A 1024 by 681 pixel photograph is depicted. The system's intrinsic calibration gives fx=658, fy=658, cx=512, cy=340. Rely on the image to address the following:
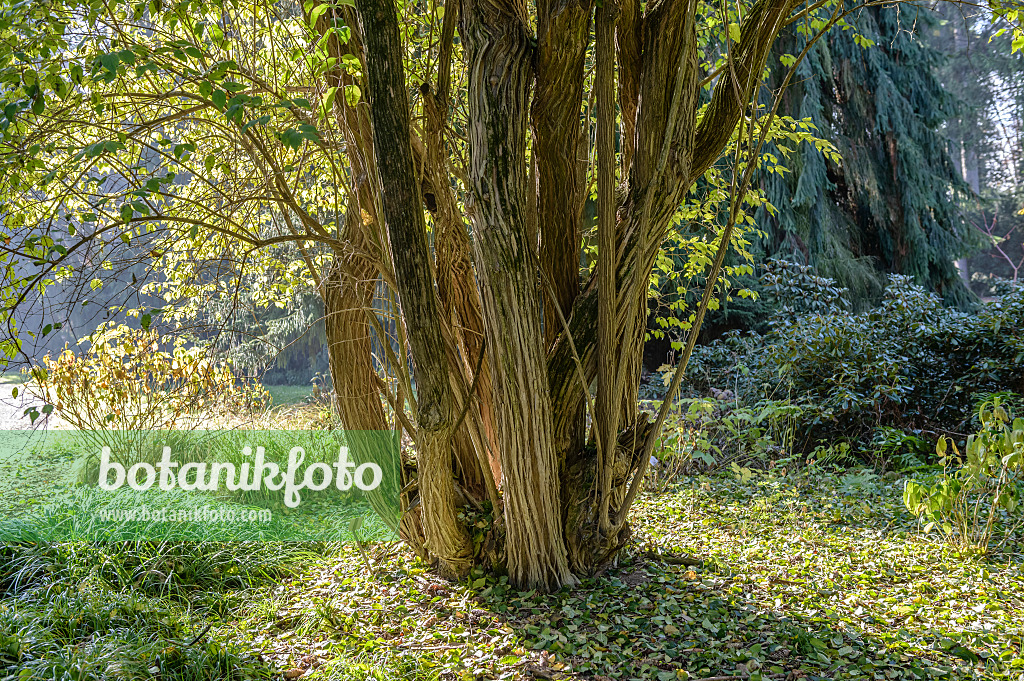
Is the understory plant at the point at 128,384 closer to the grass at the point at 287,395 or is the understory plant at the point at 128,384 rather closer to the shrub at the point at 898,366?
the shrub at the point at 898,366

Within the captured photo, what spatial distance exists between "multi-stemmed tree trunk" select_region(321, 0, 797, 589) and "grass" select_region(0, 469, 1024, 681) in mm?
280

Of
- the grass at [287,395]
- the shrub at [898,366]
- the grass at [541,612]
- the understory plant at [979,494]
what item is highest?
the shrub at [898,366]

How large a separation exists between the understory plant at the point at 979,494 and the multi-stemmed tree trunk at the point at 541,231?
61.1 inches

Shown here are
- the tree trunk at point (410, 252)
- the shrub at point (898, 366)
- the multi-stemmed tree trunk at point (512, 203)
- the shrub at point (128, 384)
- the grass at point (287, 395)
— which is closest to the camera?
the tree trunk at point (410, 252)

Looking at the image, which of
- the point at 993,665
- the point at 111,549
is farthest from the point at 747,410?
the point at 111,549

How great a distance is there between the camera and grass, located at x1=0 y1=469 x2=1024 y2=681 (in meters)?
2.19

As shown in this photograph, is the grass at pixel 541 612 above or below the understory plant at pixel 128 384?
below

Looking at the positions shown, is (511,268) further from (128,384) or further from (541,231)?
(128,384)

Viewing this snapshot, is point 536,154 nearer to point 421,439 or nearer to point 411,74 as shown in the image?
point 411,74

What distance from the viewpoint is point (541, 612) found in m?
2.49

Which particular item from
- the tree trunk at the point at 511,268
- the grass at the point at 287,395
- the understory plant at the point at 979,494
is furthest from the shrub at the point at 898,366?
the grass at the point at 287,395

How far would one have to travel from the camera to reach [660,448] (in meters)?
4.47

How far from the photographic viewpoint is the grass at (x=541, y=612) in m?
2.19

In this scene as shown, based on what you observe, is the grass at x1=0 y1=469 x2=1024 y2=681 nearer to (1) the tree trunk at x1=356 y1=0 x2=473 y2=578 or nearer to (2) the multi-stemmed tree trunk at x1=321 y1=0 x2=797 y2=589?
(2) the multi-stemmed tree trunk at x1=321 y1=0 x2=797 y2=589
